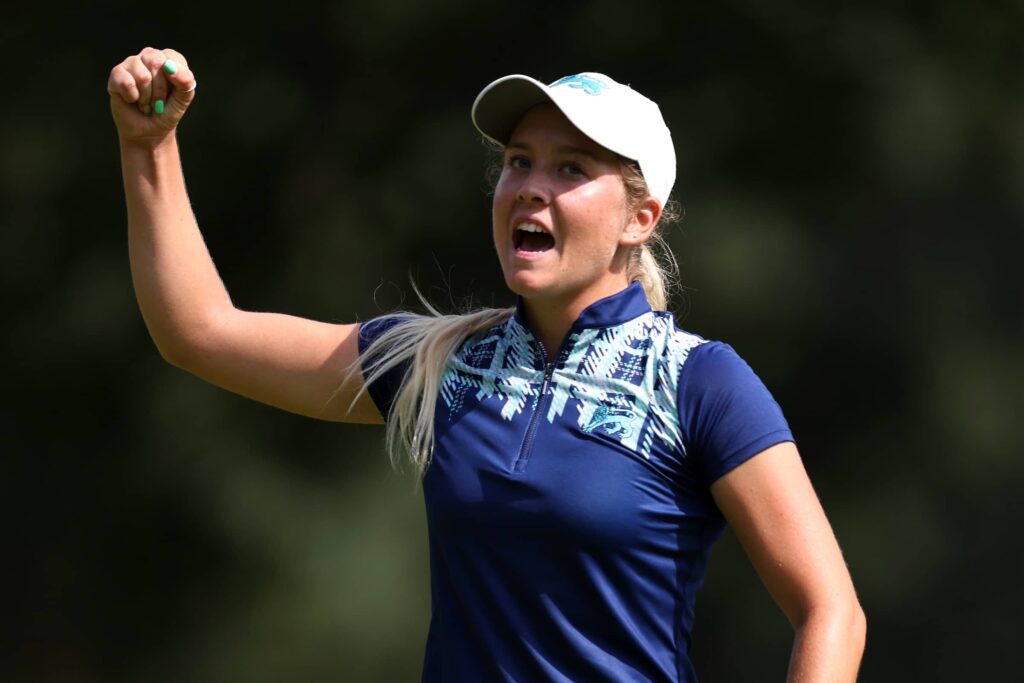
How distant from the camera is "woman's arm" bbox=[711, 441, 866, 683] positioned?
174cm

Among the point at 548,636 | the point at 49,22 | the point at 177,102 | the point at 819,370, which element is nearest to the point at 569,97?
the point at 177,102

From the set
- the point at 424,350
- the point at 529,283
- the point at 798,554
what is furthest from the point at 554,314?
the point at 798,554

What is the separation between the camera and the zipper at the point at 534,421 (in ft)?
6.08

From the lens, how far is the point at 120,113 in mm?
1973

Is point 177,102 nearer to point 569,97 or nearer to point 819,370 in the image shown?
point 569,97

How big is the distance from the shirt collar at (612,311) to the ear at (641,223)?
0.08 m

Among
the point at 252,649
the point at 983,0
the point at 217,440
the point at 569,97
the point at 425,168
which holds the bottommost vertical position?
the point at 252,649

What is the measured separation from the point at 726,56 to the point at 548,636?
8.85ft

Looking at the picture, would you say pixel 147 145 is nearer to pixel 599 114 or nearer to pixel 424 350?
pixel 424 350

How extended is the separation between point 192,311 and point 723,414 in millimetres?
744

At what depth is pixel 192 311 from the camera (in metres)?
2.07

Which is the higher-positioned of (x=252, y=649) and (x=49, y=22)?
(x=49, y=22)

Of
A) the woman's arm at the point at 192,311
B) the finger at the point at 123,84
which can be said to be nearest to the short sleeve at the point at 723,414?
the woman's arm at the point at 192,311

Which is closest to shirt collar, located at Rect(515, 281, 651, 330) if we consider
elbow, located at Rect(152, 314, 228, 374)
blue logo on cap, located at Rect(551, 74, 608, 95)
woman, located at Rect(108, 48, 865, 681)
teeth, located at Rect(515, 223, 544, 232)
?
woman, located at Rect(108, 48, 865, 681)
